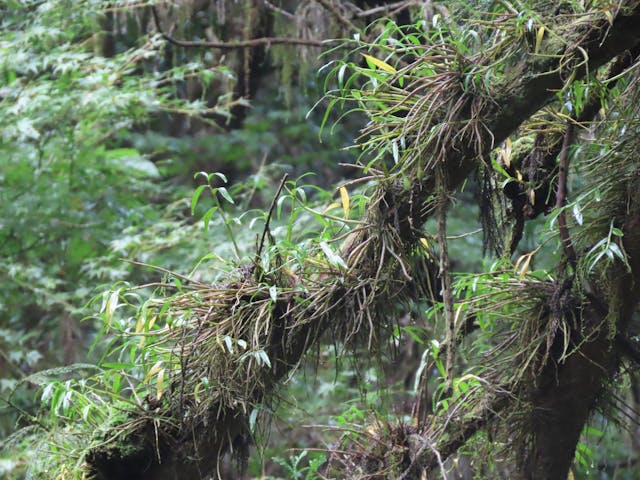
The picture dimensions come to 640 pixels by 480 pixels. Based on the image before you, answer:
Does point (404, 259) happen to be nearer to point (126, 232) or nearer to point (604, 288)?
point (604, 288)

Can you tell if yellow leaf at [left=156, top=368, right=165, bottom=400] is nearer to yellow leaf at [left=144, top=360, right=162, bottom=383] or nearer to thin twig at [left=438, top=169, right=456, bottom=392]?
yellow leaf at [left=144, top=360, right=162, bottom=383]

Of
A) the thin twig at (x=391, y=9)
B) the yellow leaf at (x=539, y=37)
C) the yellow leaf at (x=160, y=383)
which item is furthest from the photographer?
the thin twig at (x=391, y=9)

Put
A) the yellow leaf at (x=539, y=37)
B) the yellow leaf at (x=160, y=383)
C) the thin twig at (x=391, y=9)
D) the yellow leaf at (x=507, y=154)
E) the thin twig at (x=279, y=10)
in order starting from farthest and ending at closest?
1. the thin twig at (x=279, y=10)
2. the thin twig at (x=391, y=9)
3. the yellow leaf at (x=507, y=154)
4. the yellow leaf at (x=160, y=383)
5. the yellow leaf at (x=539, y=37)

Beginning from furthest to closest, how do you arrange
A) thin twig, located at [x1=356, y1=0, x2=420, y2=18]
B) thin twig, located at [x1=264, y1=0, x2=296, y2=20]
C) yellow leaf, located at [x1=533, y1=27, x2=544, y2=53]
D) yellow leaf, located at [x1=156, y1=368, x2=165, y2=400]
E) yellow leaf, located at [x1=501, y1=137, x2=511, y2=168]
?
thin twig, located at [x1=264, y1=0, x2=296, y2=20]
thin twig, located at [x1=356, y1=0, x2=420, y2=18]
yellow leaf, located at [x1=501, y1=137, x2=511, y2=168]
yellow leaf, located at [x1=156, y1=368, x2=165, y2=400]
yellow leaf, located at [x1=533, y1=27, x2=544, y2=53]

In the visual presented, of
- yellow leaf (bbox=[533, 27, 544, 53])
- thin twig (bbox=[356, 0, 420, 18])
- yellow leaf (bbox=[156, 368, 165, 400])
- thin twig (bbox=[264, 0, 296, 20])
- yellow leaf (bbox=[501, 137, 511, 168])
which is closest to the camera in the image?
yellow leaf (bbox=[533, 27, 544, 53])

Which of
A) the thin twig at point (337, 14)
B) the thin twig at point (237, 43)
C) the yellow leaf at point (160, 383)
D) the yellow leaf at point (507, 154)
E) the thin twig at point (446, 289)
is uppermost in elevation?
the thin twig at point (337, 14)

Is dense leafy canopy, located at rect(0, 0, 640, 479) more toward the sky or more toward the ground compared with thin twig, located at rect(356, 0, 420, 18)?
more toward the ground

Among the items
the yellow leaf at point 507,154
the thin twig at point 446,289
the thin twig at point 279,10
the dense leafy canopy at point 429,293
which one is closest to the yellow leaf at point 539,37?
the dense leafy canopy at point 429,293

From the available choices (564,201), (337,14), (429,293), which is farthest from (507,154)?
(337,14)

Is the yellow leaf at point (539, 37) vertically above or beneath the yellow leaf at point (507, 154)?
above

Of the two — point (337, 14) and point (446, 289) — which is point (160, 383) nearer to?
point (446, 289)

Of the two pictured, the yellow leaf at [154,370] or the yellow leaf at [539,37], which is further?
the yellow leaf at [154,370]

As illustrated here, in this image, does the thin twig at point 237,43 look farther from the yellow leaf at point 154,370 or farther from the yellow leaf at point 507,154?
the yellow leaf at point 154,370

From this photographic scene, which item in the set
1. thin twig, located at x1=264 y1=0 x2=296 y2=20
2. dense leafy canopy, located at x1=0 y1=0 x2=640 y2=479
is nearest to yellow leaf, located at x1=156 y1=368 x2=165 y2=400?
dense leafy canopy, located at x1=0 y1=0 x2=640 y2=479
